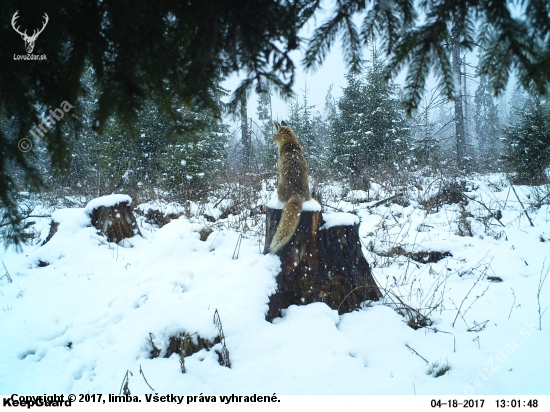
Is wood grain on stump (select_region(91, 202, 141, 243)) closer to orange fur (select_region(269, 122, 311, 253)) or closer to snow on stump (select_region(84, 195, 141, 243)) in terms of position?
snow on stump (select_region(84, 195, 141, 243))

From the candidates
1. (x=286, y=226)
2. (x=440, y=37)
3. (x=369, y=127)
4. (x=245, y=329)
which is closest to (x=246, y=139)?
(x=369, y=127)

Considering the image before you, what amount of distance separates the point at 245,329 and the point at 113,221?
3934 mm

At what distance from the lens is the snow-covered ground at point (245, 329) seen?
7.02 feet

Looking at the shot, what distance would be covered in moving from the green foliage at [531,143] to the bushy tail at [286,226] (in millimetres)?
10206

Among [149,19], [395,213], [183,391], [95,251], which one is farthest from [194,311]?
[395,213]

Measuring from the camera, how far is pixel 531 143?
944cm

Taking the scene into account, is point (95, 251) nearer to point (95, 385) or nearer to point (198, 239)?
point (198, 239)

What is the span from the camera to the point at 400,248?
4848mm

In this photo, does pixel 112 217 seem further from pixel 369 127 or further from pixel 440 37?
pixel 369 127

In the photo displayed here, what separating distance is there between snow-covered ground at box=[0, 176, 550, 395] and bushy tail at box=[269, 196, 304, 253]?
213 mm

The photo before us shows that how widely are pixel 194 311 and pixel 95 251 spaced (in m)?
3.01

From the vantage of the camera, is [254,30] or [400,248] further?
[400,248]

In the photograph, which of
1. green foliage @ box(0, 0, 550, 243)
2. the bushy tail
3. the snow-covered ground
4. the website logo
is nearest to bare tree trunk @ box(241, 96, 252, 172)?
green foliage @ box(0, 0, 550, 243)

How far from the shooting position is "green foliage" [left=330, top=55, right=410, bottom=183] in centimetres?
1281
